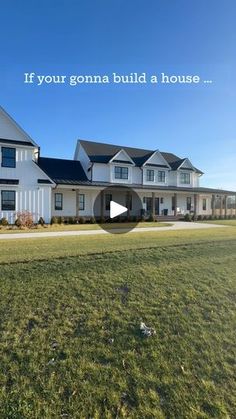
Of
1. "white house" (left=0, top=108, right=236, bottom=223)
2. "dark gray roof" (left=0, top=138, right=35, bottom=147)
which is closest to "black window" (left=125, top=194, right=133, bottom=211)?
"white house" (left=0, top=108, right=236, bottom=223)

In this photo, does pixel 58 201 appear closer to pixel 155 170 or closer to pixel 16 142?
pixel 16 142

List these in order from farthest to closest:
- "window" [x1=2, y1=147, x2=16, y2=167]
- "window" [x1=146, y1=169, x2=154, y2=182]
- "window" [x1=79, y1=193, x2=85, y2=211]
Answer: "window" [x1=146, y1=169, x2=154, y2=182] → "window" [x1=79, y1=193, x2=85, y2=211] → "window" [x1=2, y1=147, x2=16, y2=167]

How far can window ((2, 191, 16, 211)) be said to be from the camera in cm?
1811

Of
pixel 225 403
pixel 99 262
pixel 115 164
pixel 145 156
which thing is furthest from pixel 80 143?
pixel 225 403

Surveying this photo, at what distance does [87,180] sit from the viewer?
82.6ft

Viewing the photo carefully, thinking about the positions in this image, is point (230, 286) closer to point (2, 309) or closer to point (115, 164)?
point (2, 309)

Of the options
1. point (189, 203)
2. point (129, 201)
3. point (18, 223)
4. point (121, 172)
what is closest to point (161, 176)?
point (189, 203)

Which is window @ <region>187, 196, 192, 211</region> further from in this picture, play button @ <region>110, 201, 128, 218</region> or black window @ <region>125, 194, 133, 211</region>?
play button @ <region>110, 201, 128, 218</region>

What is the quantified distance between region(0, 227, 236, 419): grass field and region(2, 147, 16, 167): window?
12.5 m

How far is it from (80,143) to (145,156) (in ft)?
24.5

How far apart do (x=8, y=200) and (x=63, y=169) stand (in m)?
8.30

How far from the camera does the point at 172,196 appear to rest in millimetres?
29875

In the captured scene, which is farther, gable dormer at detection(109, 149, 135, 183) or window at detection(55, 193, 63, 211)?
gable dormer at detection(109, 149, 135, 183)

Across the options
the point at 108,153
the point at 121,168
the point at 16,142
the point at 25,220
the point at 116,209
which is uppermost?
the point at 108,153
